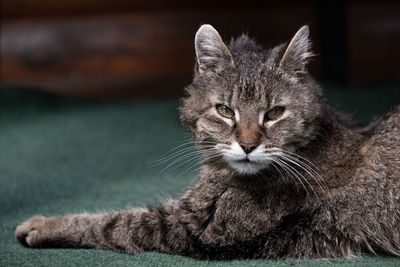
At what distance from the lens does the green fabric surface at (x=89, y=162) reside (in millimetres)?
2291

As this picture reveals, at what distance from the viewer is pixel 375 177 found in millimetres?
2271

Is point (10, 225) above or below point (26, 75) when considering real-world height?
below

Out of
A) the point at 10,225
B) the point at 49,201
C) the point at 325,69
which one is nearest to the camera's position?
the point at 10,225

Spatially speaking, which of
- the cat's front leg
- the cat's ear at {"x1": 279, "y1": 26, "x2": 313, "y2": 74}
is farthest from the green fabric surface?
the cat's ear at {"x1": 279, "y1": 26, "x2": 313, "y2": 74}

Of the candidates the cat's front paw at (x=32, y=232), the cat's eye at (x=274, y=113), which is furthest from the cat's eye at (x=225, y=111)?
the cat's front paw at (x=32, y=232)

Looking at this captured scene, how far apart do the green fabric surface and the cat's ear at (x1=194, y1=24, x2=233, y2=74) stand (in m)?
0.30

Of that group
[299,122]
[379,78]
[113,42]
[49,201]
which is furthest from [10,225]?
[379,78]

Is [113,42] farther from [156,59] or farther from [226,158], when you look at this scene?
[226,158]

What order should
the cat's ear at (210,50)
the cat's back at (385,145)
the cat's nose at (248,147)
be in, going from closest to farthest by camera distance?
the cat's nose at (248,147) < the cat's back at (385,145) < the cat's ear at (210,50)

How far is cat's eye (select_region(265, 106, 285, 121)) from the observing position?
230 centimetres

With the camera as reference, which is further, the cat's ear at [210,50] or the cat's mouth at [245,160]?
the cat's ear at [210,50]

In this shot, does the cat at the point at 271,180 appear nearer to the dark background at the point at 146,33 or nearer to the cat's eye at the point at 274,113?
the cat's eye at the point at 274,113

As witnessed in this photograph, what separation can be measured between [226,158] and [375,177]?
1.75 feet

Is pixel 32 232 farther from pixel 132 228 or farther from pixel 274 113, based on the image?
pixel 274 113
